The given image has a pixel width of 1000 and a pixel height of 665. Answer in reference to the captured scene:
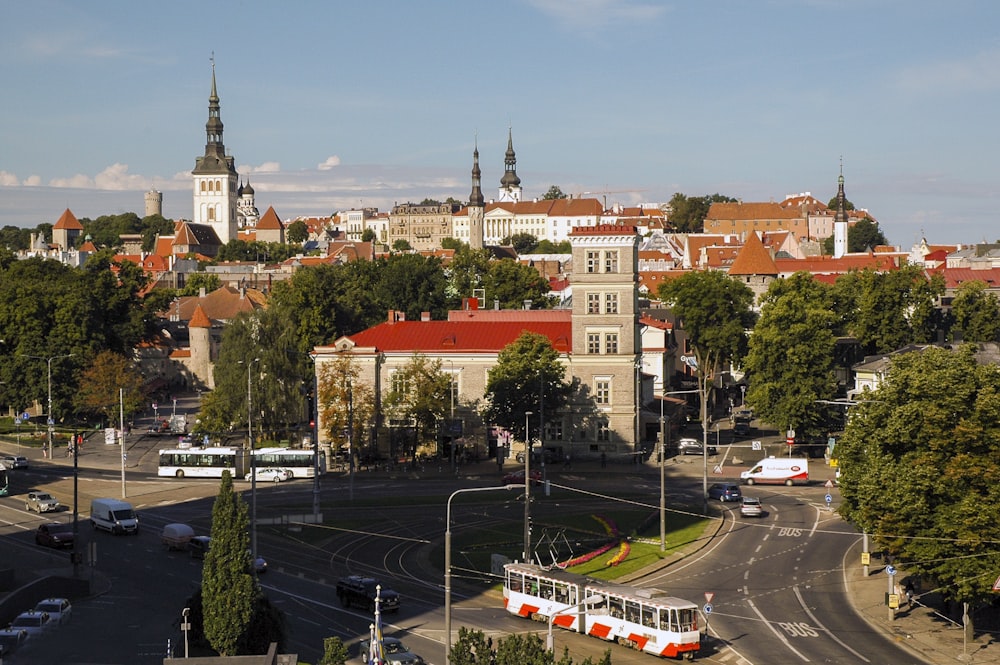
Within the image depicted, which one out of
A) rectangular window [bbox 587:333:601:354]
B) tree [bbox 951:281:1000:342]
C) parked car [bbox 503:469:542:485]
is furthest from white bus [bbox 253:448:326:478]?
tree [bbox 951:281:1000:342]

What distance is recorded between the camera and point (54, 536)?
68188 mm

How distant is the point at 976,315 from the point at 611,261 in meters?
44.3

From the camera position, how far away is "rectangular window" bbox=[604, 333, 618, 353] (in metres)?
93.2

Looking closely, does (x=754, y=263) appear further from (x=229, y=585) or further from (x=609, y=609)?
(x=229, y=585)

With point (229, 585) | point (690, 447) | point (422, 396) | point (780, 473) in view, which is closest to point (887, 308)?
point (690, 447)

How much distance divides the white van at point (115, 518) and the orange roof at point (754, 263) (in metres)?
99.1

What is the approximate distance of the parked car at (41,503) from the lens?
253 feet

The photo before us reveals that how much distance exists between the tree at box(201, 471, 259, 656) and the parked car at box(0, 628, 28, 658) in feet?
32.2

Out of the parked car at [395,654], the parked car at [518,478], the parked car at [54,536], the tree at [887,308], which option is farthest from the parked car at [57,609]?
the tree at [887,308]

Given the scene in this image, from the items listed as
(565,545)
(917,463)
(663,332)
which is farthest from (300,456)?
(917,463)

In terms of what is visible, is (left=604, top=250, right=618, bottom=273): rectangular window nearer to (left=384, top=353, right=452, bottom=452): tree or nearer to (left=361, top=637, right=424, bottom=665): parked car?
(left=384, top=353, right=452, bottom=452): tree

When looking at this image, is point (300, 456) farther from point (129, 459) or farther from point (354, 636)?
point (354, 636)

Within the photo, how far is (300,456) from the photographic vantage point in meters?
89.0

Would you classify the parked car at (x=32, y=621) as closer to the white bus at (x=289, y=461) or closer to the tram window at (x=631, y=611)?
the tram window at (x=631, y=611)
